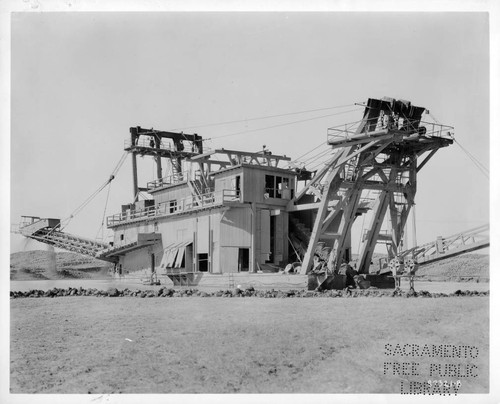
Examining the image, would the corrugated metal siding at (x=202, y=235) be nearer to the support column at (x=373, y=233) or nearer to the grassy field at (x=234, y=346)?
the support column at (x=373, y=233)

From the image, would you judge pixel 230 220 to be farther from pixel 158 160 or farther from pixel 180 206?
pixel 158 160

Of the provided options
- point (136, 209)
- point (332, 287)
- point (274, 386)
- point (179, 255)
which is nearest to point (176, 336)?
point (274, 386)

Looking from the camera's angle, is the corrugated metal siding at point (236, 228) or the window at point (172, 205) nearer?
the corrugated metal siding at point (236, 228)

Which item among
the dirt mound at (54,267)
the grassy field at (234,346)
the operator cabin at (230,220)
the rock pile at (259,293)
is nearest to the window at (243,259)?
the operator cabin at (230,220)

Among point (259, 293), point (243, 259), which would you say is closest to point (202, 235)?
point (243, 259)

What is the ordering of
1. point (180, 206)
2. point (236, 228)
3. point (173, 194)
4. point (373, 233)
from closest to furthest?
point (373, 233)
point (236, 228)
point (180, 206)
point (173, 194)

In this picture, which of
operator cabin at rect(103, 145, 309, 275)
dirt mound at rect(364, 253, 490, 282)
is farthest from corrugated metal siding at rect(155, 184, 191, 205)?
dirt mound at rect(364, 253, 490, 282)
